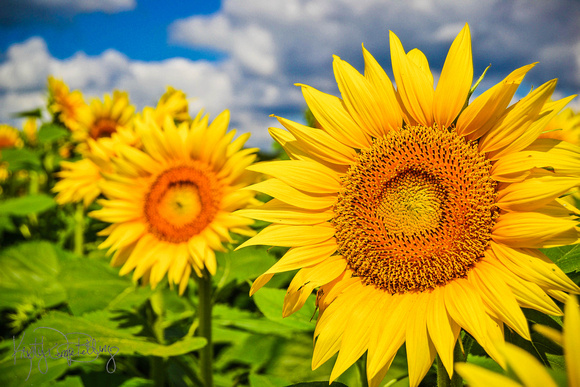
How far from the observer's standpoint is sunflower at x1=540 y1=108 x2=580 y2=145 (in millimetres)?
3289

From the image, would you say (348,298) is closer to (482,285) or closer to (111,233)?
(482,285)

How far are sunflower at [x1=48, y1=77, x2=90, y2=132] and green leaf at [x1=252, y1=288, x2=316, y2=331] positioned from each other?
4.30 metres

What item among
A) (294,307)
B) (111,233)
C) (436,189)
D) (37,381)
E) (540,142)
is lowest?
(37,381)

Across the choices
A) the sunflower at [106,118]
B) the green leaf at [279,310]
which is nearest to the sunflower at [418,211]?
the green leaf at [279,310]

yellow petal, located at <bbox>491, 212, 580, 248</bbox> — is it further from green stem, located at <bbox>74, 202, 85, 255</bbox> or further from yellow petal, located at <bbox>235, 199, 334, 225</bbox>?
green stem, located at <bbox>74, 202, 85, 255</bbox>

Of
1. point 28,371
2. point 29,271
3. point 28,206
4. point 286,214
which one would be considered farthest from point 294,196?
point 28,206

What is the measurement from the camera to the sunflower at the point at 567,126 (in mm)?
3289

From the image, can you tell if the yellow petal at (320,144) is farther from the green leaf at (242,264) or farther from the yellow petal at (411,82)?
the green leaf at (242,264)

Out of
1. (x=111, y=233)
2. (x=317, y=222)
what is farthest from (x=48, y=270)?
(x=317, y=222)

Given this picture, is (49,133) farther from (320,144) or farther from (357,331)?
(357,331)

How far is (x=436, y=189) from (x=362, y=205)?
0.72ft

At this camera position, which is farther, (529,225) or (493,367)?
(493,367)

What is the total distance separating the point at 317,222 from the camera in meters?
1.41

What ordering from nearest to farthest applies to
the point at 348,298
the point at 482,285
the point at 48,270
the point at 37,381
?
the point at 482,285
the point at 348,298
the point at 37,381
the point at 48,270
